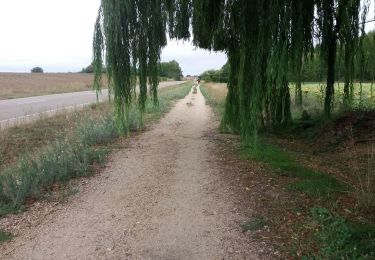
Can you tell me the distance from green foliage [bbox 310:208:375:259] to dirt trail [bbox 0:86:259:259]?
30.8 inches

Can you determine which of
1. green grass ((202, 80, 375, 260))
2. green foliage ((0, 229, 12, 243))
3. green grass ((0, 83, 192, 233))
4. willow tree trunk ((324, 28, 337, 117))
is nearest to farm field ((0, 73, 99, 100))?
green grass ((0, 83, 192, 233))

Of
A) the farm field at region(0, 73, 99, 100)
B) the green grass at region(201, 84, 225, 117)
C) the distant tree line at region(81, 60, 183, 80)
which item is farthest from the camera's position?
the farm field at region(0, 73, 99, 100)

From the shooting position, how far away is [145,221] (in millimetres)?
5527

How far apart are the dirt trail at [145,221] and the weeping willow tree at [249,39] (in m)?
1.15

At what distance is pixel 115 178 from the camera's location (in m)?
7.64

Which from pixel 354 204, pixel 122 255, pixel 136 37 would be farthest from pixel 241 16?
pixel 122 255

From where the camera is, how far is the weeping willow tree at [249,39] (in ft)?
18.6

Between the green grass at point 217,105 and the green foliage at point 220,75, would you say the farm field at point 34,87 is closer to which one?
the green grass at point 217,105

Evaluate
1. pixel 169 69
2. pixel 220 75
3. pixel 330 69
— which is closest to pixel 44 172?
pixel 330 69

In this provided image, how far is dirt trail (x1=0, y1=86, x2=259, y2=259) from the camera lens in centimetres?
473

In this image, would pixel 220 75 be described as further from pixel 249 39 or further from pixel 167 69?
pixel 249 39

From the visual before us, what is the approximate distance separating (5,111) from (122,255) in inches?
704

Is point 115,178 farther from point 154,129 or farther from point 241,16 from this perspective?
point 154,129

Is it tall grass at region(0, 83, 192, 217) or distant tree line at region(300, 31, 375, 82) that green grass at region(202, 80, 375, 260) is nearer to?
distant tree line at region(300, 31, 375, 82)
